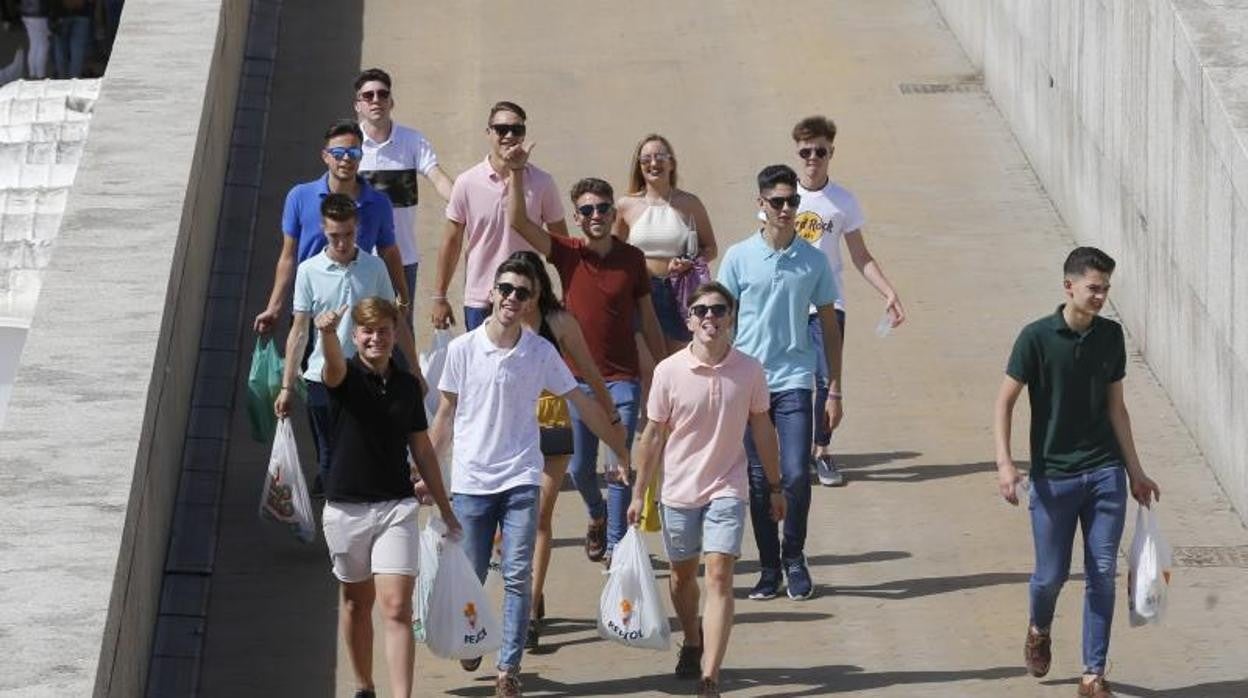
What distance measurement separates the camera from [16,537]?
8922 mm

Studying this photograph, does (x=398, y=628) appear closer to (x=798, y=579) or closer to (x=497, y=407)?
(x=497, y=407)

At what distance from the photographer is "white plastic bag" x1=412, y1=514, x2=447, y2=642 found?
10297 mm

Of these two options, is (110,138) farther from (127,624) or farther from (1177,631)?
(1177,631)

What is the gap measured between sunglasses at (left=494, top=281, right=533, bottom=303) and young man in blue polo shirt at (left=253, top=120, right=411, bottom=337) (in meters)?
1.69

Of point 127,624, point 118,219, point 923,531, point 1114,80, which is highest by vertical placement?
point 1114,80

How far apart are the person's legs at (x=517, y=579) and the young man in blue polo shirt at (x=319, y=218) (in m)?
2.01

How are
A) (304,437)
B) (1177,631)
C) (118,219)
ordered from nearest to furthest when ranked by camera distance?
(1177,631) → (118,219) → (304,437)

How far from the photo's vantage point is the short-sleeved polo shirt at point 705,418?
10539 millimetres

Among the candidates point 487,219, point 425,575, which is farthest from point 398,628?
point 487,219

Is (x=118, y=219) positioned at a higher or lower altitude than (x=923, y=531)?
higher

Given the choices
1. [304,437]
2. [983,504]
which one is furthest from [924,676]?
[304,437]

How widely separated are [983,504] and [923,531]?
0.41 m

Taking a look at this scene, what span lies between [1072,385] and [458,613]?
2.32 m

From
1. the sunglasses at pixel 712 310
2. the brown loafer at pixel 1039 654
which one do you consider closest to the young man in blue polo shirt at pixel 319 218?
the sunglasses at pixel 712 310
